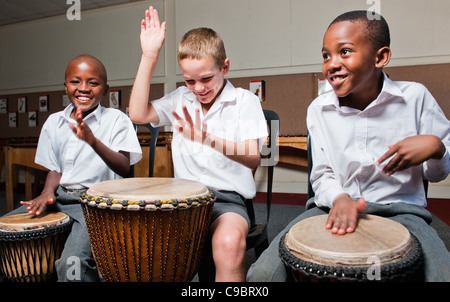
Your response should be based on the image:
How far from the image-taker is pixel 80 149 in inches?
67.5

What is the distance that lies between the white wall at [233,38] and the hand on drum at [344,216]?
3793 millimetres

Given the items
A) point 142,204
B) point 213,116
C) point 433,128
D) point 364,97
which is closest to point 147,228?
point 142,204

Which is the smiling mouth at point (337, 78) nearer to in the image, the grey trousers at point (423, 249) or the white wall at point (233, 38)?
the grey trousers at point (423, 249)

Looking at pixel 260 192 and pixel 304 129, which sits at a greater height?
pixel 304 129

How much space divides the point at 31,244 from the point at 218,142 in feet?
3.04

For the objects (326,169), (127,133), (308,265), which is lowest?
(308,265)

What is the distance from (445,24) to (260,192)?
315cm

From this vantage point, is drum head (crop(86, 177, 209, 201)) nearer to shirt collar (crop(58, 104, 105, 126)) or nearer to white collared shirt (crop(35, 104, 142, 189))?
white collared shirt (crop(35, 104, 142, 189))

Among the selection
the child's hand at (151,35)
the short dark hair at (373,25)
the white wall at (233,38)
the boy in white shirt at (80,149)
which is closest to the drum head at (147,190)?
the boy in white shirt at (80,149)

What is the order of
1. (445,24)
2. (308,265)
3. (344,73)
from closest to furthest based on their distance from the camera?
1. (308,265)
2. (344,73)
3. (445,24)

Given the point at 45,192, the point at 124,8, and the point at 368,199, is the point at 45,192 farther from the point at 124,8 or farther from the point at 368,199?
the point at 124,8

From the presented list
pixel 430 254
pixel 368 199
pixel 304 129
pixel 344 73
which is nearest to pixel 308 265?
pixel 430 254

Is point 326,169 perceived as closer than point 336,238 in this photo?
No

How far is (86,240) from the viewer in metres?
1.43
